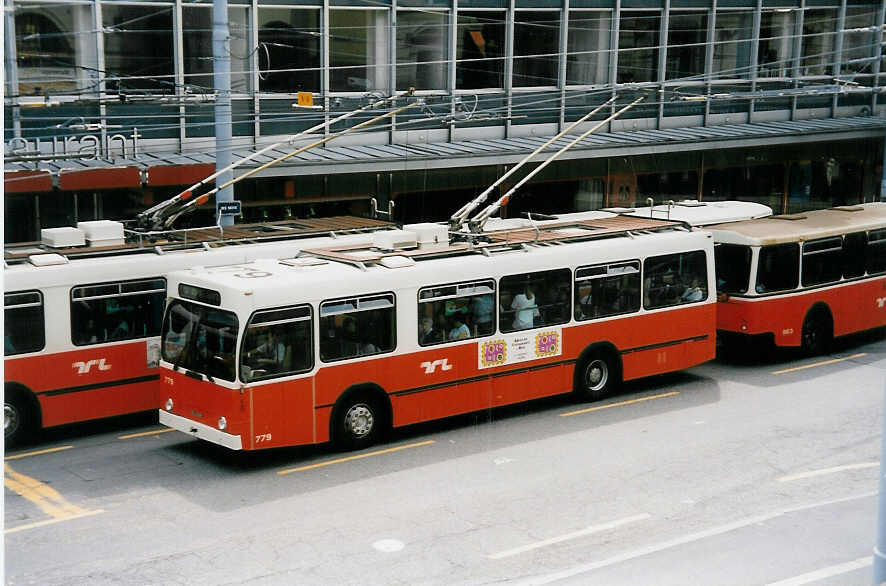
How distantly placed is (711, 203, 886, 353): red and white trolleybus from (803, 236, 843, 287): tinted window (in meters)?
0.02

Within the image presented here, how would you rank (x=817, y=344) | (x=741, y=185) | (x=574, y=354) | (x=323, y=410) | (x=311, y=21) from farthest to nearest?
(x=741, y=185) < (x=311, y=21) < (x=817, y=344) < (x=574, y=354) < (x=323, y=410)

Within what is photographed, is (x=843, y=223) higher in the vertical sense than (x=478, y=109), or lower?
lower

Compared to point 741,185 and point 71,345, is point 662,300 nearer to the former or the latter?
point 71,345

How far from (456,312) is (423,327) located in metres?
0.59

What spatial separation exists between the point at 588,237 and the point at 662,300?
163 cm

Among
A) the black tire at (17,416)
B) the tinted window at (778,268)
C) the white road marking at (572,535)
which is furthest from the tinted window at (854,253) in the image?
the black tire at (17,416)

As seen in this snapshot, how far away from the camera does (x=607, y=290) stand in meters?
16.8

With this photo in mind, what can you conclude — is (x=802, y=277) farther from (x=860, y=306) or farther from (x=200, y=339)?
(x=200, y=339)

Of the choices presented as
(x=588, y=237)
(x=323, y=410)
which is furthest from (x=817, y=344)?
(x=323, y=410)

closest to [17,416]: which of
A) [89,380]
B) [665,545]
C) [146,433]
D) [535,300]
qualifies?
[89,380]

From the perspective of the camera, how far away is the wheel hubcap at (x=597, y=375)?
16.9m

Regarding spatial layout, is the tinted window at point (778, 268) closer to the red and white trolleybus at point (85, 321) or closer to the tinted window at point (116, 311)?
the red and white trolleybus at point (85, 321)

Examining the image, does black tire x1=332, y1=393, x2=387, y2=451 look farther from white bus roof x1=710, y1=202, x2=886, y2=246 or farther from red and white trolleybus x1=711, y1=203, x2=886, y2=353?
white bus roof x1=710, y1=202, x2=886, y2=246

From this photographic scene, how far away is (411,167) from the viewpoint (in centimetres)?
2416
